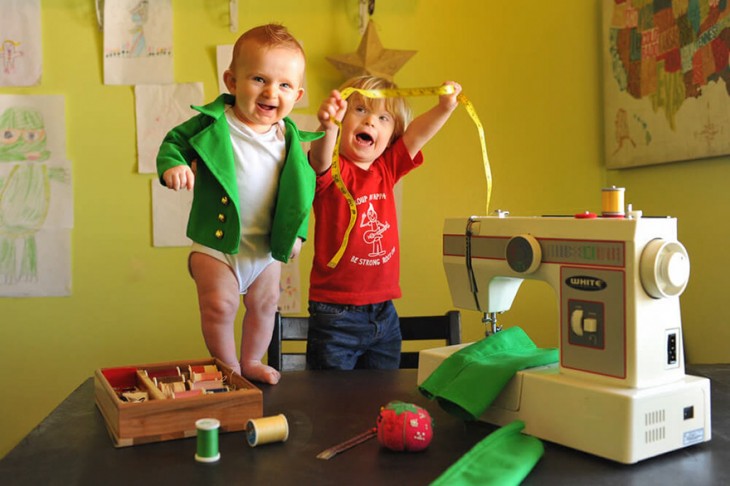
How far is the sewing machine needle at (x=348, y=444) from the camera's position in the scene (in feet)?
2.94

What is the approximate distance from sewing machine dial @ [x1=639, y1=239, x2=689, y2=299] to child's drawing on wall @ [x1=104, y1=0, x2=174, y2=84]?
1803 millimetres

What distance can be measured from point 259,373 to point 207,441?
39 cm

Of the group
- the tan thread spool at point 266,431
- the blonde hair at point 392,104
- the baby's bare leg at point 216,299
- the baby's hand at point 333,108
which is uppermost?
the blonde hair at point 392,104

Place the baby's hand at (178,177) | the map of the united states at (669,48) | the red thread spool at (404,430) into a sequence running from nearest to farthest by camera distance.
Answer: the red thread spool at (404,430)
the baby's hand at (178,177)
the map of the united states at (669,48)

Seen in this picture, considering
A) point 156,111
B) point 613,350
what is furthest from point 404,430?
point 156,111

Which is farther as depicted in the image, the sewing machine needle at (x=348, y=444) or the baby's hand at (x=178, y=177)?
the baby's hand at (x=178, y=177)

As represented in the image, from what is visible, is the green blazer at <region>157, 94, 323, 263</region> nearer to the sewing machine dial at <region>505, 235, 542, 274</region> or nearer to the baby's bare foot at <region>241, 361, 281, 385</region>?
the baby's bare foot at <region>241, 361, 281, 385</region>

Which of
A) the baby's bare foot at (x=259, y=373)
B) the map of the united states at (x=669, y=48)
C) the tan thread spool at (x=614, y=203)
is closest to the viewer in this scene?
the tan thread spool at (x=614, y=203)

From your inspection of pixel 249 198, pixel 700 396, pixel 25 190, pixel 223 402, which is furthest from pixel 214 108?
pixel 25 190

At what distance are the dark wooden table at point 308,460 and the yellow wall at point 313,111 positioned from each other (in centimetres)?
130

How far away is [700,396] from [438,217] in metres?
1.52

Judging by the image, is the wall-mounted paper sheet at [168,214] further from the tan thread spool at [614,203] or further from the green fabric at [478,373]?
the tan thread spool at [614,203]

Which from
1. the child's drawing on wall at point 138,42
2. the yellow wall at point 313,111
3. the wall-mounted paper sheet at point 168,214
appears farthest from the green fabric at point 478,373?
the child's drawing on wall at point 138,42

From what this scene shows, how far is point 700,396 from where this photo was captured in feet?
3.16
